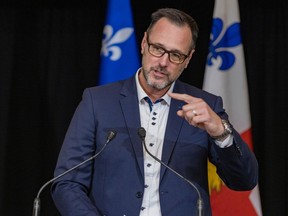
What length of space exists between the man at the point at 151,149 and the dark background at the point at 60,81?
127cm

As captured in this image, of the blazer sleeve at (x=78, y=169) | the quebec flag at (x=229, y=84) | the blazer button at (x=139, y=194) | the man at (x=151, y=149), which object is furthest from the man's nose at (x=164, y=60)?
the quebec flag at (x=229, y=84)

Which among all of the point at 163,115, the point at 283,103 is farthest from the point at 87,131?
the point at 283,103

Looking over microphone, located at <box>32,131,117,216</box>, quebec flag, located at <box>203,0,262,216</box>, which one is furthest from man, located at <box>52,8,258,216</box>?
quebec flag, located at <box>203,0,262,216</box>

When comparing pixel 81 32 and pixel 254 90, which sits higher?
pixel 81 32

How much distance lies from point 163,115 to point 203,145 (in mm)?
198

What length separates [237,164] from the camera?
7.26ft

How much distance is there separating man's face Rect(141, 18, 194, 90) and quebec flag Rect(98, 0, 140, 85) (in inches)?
51.6

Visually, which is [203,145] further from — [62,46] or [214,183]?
[62,46]

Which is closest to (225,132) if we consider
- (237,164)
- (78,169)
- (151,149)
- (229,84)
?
(237,164)

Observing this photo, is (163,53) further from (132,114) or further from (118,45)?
(118,45)

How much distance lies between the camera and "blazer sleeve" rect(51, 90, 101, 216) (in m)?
2.12

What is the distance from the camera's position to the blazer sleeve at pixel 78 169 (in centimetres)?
212

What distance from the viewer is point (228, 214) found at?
3582 millimetres

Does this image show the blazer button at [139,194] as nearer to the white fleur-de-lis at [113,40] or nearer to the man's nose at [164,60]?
the man's nose at [164,60]
